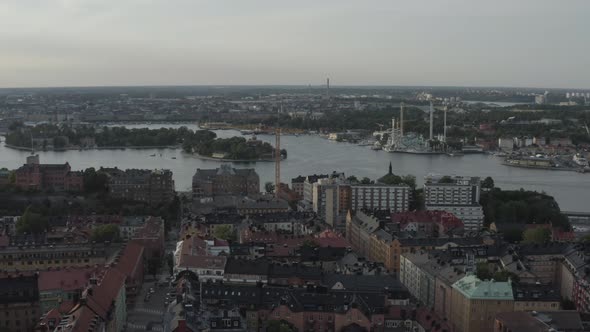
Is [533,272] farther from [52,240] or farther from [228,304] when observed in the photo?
[52,240]

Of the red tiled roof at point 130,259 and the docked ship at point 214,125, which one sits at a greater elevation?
the red tiled roof at point 130,259

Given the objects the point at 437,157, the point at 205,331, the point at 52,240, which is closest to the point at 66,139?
the point at 437,157

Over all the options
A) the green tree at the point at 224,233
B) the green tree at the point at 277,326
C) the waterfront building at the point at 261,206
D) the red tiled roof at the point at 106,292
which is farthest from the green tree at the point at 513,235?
the red tiled roof at the point at 106,292

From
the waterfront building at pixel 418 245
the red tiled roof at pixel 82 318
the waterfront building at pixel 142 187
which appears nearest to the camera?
the red tiled roof at pixel 82 318

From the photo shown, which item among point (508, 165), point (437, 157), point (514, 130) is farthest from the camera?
point (514, 130)

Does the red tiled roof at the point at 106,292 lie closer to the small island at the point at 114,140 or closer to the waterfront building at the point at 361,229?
the waterfront building at the point at 361,229

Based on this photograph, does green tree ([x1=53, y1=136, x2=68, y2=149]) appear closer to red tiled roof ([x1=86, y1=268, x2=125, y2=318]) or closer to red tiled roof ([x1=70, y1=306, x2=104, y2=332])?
red tiled roof ([x1=86, y1=268, x2=125, y2=318])

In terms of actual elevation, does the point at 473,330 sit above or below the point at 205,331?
below
